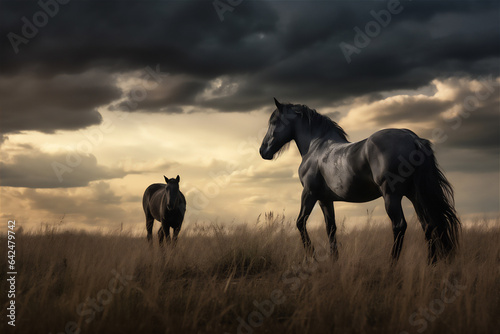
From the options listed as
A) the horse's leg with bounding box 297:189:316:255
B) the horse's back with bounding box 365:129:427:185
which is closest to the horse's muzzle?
the horse's leg with bounding box 297:189:316:255

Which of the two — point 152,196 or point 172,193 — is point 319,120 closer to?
point 172,193

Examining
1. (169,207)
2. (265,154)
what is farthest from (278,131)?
(169,207)

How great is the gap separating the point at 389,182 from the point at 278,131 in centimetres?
306

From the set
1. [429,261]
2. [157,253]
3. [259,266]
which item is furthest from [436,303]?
[157,253]

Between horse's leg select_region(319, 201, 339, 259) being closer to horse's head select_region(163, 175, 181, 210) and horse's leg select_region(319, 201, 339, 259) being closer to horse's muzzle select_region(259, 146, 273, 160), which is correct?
horse's muzzle select_region(259, 146, 273, 160)

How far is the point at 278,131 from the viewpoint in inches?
338

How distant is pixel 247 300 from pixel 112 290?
1.60 metres

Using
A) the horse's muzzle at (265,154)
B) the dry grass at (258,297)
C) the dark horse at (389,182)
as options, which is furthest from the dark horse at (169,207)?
the dark horse at (389,182)

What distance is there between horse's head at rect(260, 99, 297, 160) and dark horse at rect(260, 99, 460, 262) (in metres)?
1.05

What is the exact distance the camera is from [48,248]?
8359 mm

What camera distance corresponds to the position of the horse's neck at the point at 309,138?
26.3 ft

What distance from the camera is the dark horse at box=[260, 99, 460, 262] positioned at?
20.1 feet

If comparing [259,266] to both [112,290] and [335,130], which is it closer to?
[112,290]

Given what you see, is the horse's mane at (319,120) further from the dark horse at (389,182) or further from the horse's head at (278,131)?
the dark horse at (389,182)
